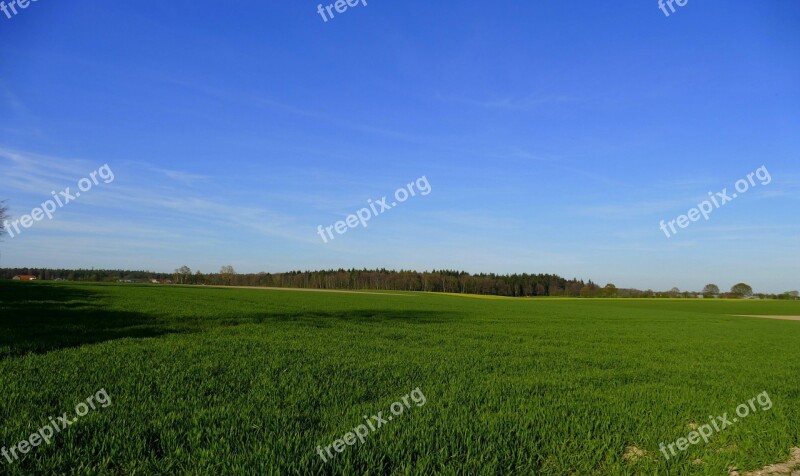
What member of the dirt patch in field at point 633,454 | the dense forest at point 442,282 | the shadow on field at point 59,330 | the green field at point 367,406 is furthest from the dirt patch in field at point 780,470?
the dense forest at point 442,282

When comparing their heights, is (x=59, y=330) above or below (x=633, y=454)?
above

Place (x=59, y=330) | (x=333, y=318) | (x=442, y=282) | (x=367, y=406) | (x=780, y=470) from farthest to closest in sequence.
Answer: (x=442, y=282), (x=333, y=318), (x=59, y=330), (x=367, y=406), (x=780, y=470)

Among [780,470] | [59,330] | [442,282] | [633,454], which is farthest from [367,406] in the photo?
[442,282]

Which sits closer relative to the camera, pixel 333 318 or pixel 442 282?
pixel 333 318

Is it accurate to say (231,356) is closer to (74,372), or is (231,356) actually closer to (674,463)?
(74,372)

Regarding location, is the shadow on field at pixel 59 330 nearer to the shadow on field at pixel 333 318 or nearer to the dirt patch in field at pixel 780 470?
the shadow on field at pixel 333 318

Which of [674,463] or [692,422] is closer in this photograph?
[674,463]

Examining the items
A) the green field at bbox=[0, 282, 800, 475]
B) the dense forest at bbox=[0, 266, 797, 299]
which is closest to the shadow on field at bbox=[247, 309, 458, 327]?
the green field at bbox=[0, 282, 800, 475]

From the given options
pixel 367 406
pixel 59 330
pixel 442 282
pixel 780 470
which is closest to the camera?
pixel 780 470

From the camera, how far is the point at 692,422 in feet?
25.0

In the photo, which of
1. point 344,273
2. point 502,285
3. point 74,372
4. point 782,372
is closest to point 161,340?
point 74,372

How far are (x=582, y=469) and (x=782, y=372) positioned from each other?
12.7m

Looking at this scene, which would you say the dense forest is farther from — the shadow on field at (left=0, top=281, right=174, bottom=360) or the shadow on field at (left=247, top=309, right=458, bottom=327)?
the shadow on field at (left=0, top=281, right=174, bottom=360)

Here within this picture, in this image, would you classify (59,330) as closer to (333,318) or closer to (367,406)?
(333,318)
